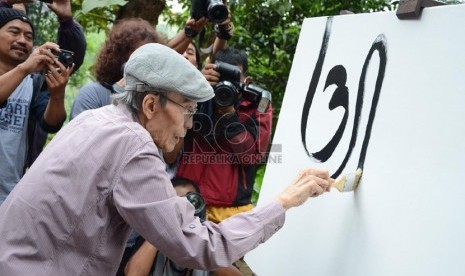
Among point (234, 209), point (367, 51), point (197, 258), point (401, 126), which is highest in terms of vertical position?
point (367, 51)

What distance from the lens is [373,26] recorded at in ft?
5.19

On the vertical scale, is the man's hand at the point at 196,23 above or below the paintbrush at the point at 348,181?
above

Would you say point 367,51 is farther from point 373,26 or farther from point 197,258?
point 197,258

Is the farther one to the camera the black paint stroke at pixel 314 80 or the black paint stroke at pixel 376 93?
the black paint stroke at pixel 314 80

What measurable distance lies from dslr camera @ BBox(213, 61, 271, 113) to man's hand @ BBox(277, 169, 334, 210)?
24.0 inches

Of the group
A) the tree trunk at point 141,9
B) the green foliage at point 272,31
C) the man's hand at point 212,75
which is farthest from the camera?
the green foliage at point 272,31

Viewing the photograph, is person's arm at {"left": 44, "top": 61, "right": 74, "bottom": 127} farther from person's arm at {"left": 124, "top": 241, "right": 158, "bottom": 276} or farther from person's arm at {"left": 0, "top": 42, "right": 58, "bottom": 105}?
person's arm at {"left": 124, "top": 241, "right": 158, "bottom": 276}

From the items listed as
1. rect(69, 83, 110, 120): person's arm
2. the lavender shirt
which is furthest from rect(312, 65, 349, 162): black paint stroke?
rect(69, 83, 110, 120): person's arm

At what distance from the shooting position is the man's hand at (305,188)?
4.49ft

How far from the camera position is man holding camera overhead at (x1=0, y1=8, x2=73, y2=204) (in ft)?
6.35

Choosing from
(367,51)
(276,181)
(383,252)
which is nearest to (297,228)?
(276,181)

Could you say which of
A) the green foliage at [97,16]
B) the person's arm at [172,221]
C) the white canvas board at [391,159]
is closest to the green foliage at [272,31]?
the green foliage at [97,16]

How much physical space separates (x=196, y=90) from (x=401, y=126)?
494 mm

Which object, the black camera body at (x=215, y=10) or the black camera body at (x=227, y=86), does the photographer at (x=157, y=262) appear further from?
the black camera body at (x=215, y=10)
